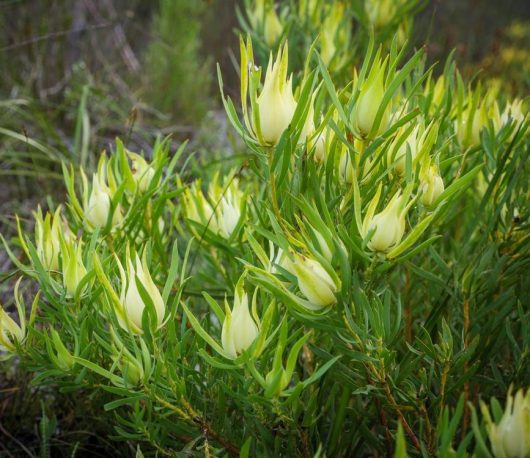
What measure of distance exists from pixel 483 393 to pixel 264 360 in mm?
391

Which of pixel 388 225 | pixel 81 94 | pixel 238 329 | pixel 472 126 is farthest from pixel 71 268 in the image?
pixel 81 94

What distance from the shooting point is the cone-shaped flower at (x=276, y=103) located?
573 mm

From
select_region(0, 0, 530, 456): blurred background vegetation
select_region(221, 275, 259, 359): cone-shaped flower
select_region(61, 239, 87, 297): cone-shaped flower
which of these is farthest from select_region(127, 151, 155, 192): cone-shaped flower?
select_region(0, 0, 530, 456): blurred background vegetation

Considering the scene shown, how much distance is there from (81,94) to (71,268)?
1.93 metres

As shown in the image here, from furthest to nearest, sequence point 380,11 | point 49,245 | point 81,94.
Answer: point 81,94 → point 380,11 → point 49,245

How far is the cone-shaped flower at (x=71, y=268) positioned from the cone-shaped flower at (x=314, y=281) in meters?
0.24

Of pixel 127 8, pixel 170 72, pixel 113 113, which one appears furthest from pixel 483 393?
pixel 127 8

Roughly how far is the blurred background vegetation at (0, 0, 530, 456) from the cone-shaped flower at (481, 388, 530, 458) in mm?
641

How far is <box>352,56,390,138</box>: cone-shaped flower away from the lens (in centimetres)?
56

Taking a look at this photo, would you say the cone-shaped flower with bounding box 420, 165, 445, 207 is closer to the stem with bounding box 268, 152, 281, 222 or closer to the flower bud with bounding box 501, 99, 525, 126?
the stem with bounding box 268, 152, 281, 222

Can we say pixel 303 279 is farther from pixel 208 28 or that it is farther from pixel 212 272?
pixel 208 28

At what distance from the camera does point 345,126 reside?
0.60 metres

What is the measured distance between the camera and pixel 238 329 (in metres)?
0.57

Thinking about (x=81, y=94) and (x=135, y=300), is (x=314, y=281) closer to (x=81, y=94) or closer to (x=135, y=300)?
(x=135, y=300)
